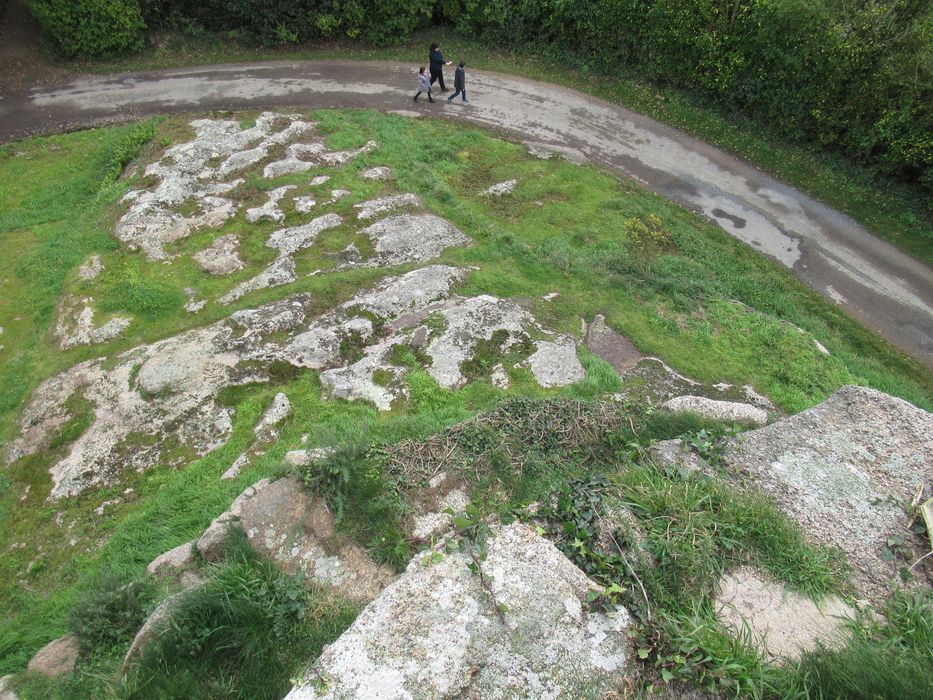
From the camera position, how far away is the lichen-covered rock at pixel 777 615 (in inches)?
232

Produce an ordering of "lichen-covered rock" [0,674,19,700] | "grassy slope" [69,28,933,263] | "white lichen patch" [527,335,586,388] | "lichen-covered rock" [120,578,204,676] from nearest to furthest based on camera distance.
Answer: "lichen-covered rock" [120,578,204,676]
"lichen-covered rock" [0,674,19,700]
"white lichen patch" [527,335,586,388]
"grassy slope" [69,28,933,263]

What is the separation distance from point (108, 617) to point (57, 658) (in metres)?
1.03

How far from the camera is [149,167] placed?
67.1ft

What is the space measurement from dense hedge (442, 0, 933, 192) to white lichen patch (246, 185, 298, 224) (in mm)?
16671

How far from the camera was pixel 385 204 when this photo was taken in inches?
757

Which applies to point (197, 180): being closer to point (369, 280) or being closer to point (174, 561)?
point (369, 280)

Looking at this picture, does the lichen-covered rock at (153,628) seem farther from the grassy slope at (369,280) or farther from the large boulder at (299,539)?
the grassy slope at (369,280)

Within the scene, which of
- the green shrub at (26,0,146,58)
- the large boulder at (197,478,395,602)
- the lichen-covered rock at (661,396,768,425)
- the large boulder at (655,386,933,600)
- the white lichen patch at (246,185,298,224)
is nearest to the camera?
the large boulder at (655,386,933,600)

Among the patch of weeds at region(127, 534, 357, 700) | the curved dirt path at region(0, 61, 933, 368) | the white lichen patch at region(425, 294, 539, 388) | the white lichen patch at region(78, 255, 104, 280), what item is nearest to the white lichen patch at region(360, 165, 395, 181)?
the curved dirt path at region(0, 61, 933, 368)

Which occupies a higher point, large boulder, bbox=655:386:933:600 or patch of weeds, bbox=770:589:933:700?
patch of weeds, bbox=770:589:933:700

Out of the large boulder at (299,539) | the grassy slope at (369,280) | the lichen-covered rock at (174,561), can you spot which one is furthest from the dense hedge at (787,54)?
the lichen-covered rock at (174,561)

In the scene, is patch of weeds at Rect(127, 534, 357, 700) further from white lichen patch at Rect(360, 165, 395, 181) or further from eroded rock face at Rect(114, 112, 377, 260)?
white lichen patch at Rect(360, 165, 395, 181)

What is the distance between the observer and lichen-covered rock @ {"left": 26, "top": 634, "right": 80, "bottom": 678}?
7.53 metres

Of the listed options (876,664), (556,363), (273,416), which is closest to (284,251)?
(273,416)
